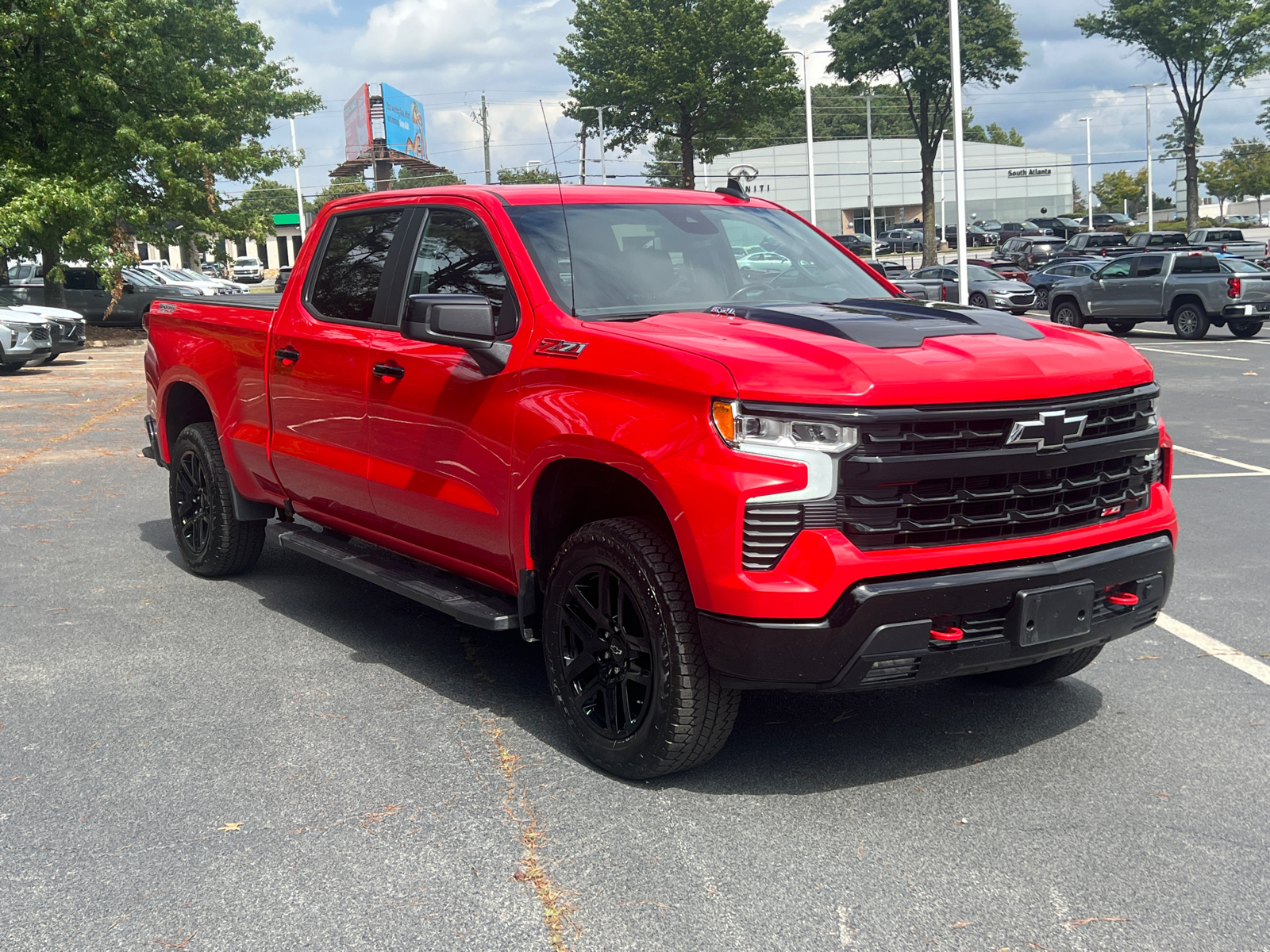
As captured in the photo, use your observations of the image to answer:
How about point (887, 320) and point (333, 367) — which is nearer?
point (887, 320)

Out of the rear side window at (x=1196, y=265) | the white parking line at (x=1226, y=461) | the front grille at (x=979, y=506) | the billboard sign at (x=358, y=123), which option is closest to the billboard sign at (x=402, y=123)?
the billboard sign at (x=358, y=123)

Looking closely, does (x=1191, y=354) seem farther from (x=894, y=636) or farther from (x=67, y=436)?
(x=894, y=636)

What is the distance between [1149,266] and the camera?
25391mm

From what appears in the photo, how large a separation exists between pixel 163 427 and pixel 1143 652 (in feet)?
17.8

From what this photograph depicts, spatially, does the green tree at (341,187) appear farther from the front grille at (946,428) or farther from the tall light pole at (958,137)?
the front grille at (946,428)

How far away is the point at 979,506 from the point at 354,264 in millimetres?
3171

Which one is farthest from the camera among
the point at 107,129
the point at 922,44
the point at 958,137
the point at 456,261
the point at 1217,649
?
the point at 922,44

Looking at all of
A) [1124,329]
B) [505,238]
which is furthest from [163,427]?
[1124,329]

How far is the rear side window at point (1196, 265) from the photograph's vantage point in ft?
80.2

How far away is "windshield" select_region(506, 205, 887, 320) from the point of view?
4.70m

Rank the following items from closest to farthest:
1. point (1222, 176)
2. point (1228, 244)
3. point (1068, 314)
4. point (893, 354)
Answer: point (893, 354), point (1068, 314), point (1228, 244), point (1222, 176)

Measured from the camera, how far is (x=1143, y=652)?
18.2 feet

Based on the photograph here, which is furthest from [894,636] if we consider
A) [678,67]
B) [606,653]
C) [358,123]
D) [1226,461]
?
[358,123]

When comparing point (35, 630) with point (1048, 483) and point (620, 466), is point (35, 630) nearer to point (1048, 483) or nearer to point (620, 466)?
point (620, 466)
